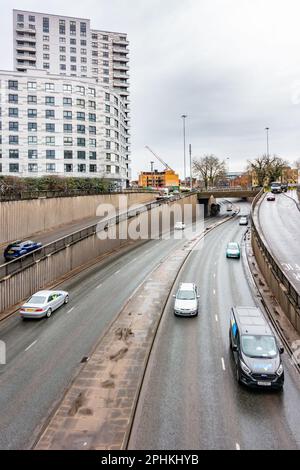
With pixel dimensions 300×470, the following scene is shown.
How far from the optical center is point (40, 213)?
148 feet

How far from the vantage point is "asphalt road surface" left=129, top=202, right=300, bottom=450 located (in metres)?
11.6

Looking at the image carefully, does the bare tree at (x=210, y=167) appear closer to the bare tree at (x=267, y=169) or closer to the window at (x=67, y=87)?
the bare tree at (x=267, y=169)

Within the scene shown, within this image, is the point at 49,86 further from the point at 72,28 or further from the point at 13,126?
the point at 72,28

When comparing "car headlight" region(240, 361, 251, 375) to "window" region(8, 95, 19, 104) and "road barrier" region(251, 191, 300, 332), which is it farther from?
"window" region(8, 95, 19, 104)

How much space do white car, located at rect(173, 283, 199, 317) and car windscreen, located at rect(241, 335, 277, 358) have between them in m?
7.44

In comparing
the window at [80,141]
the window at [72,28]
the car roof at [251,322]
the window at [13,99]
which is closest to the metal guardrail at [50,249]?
the car roof at [251,322]

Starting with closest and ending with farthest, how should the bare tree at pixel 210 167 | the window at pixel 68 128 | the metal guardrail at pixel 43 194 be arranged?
1. the metal guardrail at pixel 43 194
2. the window at pixel 68 128
3. the bare tree at pixel 210 167

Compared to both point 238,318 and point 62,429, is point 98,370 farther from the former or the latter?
point 238,318

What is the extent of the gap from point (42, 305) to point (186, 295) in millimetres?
9659

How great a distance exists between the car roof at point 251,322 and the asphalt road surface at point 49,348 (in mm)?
7822

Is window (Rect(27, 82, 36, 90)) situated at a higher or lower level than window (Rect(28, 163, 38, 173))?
higher

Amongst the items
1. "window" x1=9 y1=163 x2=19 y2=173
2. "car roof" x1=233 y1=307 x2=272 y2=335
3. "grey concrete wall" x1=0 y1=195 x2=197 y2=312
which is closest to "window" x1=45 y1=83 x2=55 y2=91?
"window" x1=9 y1=163 x2=19 y2=173

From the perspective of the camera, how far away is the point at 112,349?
1825cm

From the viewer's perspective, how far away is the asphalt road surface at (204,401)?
458 inches
